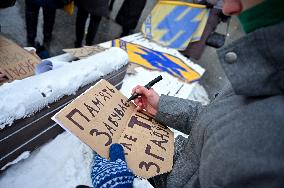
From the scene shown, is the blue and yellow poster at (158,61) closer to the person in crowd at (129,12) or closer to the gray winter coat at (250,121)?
the person in crowd at (129,12)

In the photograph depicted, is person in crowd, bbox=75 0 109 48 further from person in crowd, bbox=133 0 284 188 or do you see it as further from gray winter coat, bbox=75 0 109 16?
person in crowd, bbox=133 0 284 188

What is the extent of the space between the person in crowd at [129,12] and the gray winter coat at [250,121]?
11.3 ft

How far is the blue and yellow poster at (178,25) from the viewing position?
384 centimetres

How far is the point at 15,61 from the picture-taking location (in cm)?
195

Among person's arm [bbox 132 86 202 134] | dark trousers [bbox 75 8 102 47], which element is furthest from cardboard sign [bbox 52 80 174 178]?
dark trousers [bbox 75 8 102 47]

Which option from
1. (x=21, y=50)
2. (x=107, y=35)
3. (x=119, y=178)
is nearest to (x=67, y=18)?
(x=107, y=35)

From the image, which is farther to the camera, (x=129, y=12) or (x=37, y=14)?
(x=129, y=12)

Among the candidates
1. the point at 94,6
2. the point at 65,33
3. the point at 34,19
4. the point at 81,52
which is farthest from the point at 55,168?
the point at 65,33

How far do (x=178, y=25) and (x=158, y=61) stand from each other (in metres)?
1.01

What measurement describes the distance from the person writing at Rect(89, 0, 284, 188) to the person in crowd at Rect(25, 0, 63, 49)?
2.57 metres

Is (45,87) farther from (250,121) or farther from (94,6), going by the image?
(94,6)

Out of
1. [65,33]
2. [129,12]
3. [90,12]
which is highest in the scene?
[90,12]

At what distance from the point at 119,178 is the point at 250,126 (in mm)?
476

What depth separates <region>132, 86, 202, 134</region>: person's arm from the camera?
1.48 metres
